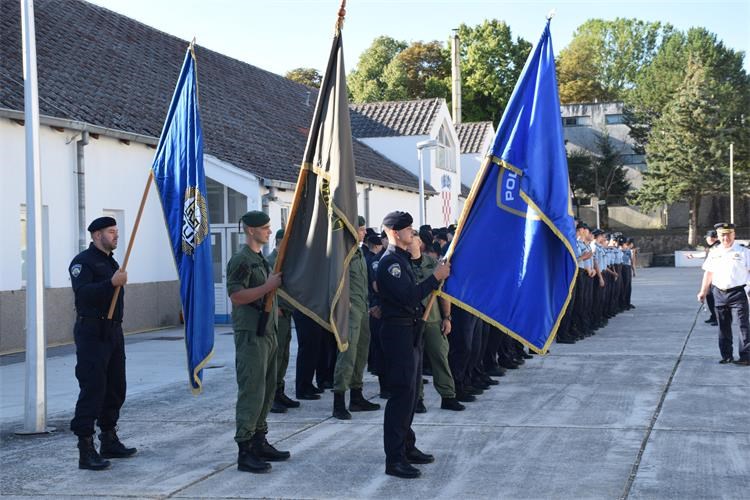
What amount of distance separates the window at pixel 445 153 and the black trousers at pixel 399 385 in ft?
96.5

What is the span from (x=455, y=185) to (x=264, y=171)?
1909cm

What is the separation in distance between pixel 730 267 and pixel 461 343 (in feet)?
13.2

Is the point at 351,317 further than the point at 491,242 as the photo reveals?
Yes

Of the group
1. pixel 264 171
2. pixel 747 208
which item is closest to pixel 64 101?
pixel 264 171

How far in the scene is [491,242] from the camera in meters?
7.10

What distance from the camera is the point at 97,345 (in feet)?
22.9

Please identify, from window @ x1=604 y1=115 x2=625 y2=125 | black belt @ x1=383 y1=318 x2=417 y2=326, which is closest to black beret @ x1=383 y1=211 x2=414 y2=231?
black belt @ x1=383 y1=318 x2=417 y2=326

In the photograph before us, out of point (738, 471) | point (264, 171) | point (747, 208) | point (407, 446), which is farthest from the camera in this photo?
point (747, 208)

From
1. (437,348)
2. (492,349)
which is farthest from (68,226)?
(437,348)

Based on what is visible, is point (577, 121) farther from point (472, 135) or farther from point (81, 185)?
point (81, 185)

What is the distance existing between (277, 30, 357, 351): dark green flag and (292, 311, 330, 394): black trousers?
286 cm

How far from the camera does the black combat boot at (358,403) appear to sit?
9148mm

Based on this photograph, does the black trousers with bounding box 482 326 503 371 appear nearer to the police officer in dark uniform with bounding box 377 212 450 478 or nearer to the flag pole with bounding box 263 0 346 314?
the police officer in dark uniform with bounding box 377 212 450 478

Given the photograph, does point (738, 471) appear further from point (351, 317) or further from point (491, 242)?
point (351, 317)
